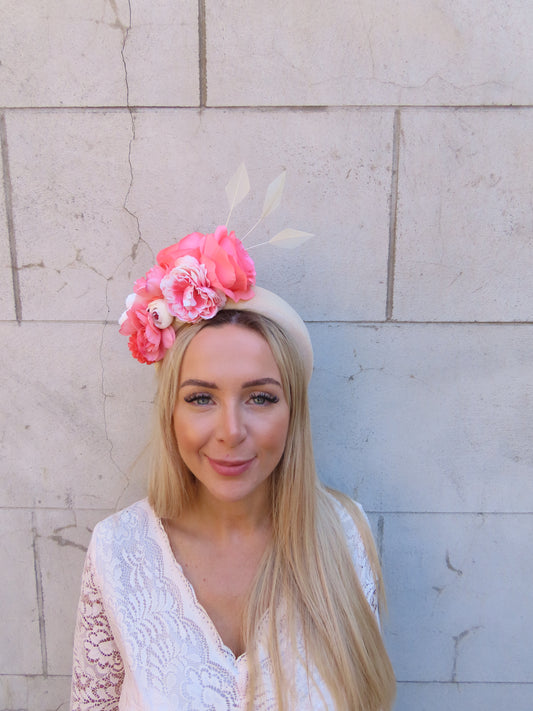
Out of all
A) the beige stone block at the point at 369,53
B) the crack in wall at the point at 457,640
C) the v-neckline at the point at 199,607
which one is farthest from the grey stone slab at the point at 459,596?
the beige stone block at the point at 369,53

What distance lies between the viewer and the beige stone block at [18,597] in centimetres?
185

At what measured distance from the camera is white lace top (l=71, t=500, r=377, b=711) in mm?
1278

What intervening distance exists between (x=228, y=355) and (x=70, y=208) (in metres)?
0.83

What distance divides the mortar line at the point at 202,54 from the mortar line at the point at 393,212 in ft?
1.95

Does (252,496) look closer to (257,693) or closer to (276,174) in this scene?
(257,693)

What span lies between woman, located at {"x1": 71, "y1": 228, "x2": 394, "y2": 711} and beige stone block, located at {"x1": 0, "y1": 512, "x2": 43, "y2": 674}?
20.7 inches

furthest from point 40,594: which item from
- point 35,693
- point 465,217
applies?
point 465,217

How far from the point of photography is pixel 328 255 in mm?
1687

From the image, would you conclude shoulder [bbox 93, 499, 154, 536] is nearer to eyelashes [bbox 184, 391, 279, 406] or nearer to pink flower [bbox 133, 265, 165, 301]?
eyelashes [bbox 184, 391, 279, 406]

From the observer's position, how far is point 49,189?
1656mm

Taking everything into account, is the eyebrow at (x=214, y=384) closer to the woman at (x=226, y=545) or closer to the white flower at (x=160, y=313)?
the woman at (x=226, y=545)

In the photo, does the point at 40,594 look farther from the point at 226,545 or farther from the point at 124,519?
the point at 226,545

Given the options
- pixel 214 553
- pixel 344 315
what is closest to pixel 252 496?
pixel 214 553

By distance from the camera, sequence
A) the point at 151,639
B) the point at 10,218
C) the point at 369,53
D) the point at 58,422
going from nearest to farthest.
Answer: the point at 151,639 < the point at 369,53 < the point at 10,218 < the point at 58,422
